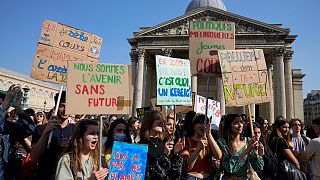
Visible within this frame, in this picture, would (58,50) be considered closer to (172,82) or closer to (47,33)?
(47,33)

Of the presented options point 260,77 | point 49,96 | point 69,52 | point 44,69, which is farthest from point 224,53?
point 49,96

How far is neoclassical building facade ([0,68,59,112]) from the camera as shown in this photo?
53.9 meters

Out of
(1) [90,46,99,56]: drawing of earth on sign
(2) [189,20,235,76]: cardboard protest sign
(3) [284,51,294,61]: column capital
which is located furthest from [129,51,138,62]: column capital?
(2) [189,20,235,76]: cardboard protest sign

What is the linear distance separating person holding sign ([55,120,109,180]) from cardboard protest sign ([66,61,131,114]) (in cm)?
59

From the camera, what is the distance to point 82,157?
116 inches

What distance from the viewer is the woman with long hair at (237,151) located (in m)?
3.89

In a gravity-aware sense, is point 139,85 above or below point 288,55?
below

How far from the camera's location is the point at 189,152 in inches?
155

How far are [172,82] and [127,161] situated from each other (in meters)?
2.94

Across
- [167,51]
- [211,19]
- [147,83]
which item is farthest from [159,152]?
[147,83]

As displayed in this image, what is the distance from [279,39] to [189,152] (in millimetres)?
32662

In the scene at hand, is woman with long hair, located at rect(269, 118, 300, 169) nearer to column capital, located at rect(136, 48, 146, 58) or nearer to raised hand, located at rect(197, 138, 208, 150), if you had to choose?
raised hand, located at rect(197, 138, 208, 150)

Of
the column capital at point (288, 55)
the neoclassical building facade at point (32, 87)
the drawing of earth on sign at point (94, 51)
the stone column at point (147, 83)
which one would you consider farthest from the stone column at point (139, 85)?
the neoclassical building facade at point (32, 87)

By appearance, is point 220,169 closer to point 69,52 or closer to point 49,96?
point 69,52
